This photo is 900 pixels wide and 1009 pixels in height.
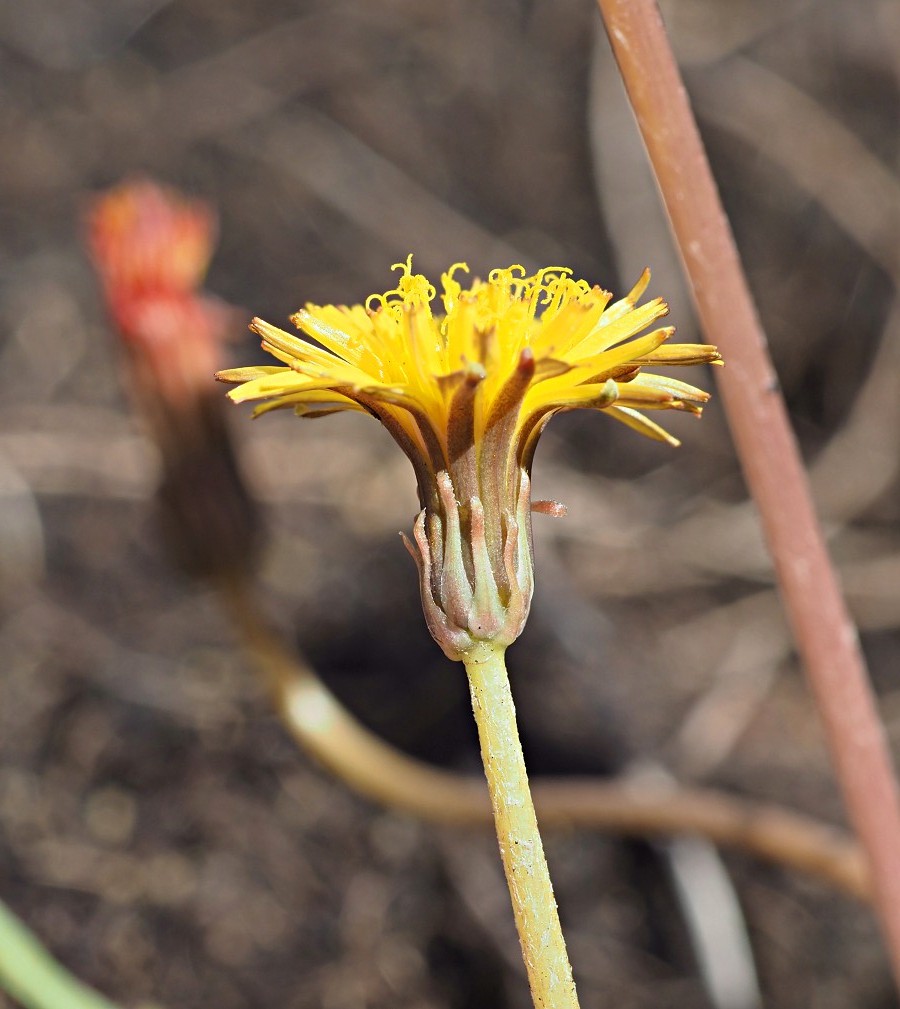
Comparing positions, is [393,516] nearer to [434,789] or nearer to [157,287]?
[434,789]

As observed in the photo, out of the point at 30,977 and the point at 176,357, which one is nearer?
the point at 30,977

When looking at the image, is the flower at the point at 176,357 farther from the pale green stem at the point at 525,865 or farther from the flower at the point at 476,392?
the pale green stem at the point at 525,865

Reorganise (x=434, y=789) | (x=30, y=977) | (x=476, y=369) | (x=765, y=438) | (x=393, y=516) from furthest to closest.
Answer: (x=393, y=516)
(x=434, y=789)
(x=30, y=977)
(x=765, y=438)
(x=476, y=369)

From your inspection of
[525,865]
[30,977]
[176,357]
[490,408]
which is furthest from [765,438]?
[176,357]

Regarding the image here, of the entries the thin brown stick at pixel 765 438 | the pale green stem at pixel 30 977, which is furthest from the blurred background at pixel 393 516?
the thin brown stick at pixel 765 438

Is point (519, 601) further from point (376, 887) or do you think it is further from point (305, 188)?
point (305, 188)

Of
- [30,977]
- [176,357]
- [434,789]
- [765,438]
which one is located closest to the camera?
[765,438]
